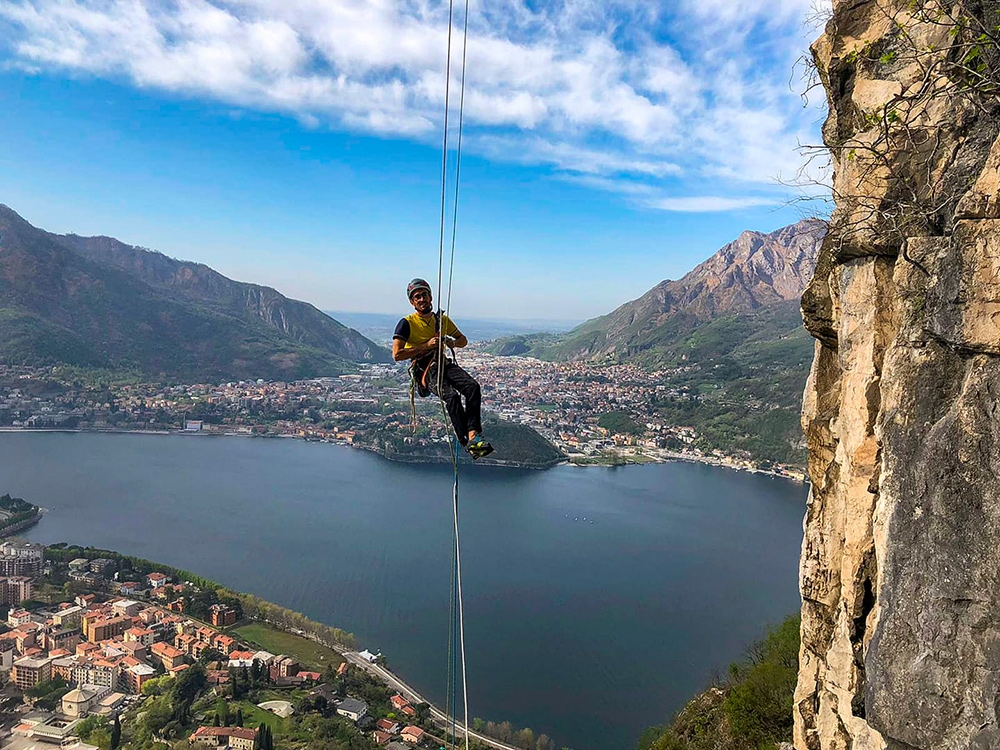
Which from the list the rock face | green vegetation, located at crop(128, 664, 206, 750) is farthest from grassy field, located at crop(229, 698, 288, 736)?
the rock face

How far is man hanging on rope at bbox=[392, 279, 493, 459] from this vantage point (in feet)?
11.3

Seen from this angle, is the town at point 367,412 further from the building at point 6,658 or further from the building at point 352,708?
the building at point 352,708

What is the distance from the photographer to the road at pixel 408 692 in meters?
13.3

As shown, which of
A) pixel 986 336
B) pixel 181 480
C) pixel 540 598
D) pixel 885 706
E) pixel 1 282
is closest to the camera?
pixel 986 336

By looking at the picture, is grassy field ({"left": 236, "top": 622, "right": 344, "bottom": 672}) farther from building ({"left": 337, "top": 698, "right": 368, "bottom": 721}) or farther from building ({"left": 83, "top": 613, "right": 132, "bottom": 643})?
building ({"left": 83, "top": 613, "right": 132, "bottom": 643})

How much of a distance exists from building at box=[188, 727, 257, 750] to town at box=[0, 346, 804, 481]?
2802cm

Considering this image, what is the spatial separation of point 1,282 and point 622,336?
8674 centimetres

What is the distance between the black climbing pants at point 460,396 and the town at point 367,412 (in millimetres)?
37563

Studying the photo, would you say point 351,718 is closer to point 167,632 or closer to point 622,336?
point 167,632

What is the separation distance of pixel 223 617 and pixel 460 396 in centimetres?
1904

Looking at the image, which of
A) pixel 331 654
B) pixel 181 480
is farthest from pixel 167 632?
pixel 181 480

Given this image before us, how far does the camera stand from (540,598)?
67.4ft

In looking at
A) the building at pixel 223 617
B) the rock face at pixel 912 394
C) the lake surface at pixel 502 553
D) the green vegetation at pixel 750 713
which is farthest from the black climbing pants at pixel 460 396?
the building at pixel 223 617

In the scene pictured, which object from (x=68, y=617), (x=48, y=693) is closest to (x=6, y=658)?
(x=48, y=693)
